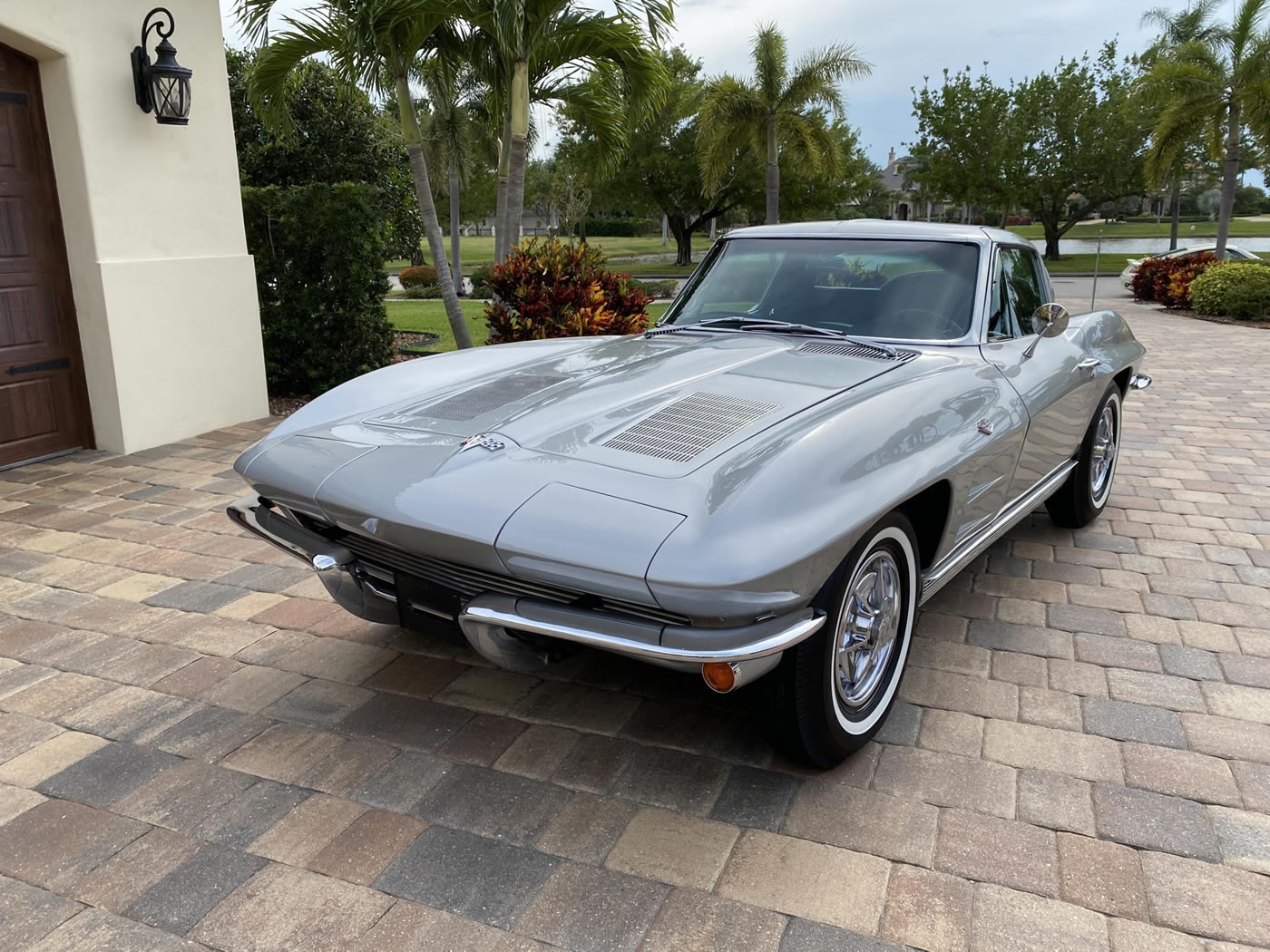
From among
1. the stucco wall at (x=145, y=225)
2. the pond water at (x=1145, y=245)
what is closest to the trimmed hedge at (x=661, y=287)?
the stucco wall at (x=145, y=225)

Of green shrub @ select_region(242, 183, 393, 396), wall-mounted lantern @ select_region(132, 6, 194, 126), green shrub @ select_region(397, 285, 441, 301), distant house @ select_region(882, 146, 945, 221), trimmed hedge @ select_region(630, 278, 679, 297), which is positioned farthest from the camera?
distant house @ select_region(882, 146, 945, 221)

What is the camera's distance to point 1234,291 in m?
15.5

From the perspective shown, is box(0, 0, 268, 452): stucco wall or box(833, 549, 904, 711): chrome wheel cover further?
box(0, 0, 268, 452): stucco wall

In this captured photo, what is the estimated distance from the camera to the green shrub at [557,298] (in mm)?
7379

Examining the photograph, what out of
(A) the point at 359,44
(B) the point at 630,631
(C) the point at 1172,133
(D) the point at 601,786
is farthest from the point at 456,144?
(B) the point at 630,631

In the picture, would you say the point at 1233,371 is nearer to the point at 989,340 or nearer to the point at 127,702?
the point at 989,340

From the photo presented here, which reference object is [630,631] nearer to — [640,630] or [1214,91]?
[640,630]

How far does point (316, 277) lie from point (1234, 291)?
1459 centimetres

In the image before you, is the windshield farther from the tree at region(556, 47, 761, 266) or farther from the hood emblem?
the tree at region(556, 47, 761, 266)

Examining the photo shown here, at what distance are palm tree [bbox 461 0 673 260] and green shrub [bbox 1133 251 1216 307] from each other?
12.4 metres

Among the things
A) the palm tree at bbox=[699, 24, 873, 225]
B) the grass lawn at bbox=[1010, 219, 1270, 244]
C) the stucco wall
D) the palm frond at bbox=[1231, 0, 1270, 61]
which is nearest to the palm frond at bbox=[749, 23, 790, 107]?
the palm tree at bbox=[699, 24, 873, 225]

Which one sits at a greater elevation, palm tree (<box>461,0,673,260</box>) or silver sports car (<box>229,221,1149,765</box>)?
palm tree (<box>461,0,673,260</box>)

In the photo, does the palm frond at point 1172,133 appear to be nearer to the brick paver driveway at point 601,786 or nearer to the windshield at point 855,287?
the brick paver driveway at point 601,786

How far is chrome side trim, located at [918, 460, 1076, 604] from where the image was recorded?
9.73ft
